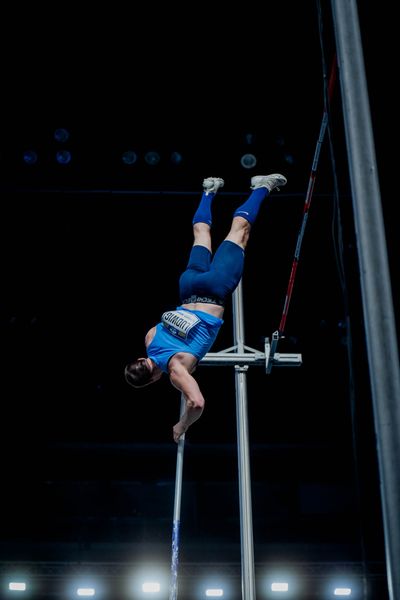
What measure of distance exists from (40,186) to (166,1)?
8.48ft

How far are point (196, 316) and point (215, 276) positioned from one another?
379 millimetres

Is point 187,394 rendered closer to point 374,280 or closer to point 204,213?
point 204,213

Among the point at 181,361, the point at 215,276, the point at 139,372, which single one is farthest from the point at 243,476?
the point at 215,276

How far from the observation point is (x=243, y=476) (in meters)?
5.41

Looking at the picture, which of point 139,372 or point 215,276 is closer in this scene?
point 139,372

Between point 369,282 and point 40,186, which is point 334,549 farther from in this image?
point 369,282

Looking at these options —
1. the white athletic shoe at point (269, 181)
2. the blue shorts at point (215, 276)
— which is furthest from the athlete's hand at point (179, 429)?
the white athletic shoe at point (269, 181)

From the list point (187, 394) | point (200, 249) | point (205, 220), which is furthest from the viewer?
point (205, 220)

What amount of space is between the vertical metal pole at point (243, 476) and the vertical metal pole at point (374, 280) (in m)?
3.06

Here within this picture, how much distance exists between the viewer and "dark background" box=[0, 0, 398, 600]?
6.74m

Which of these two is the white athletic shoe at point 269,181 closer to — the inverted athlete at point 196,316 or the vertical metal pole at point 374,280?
the inverted athlete at point 196,316

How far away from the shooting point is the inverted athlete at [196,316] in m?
5.23

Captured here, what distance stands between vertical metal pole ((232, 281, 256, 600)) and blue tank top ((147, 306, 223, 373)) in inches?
19.3

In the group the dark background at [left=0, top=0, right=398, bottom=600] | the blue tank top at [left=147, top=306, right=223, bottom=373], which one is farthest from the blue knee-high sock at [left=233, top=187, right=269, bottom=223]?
the blue tank top at [left=147, top=306, right=223, bottom=373]
